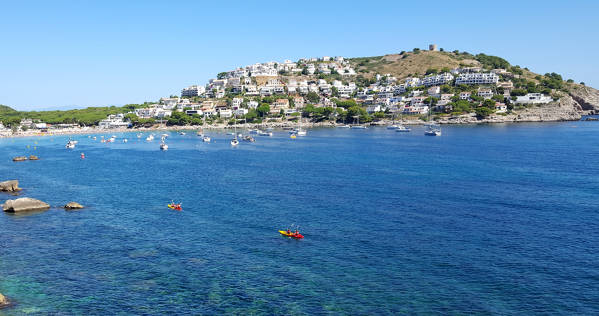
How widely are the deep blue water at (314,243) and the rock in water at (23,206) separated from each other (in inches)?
84.1

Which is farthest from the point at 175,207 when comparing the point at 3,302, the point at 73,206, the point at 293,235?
the point at 3,302

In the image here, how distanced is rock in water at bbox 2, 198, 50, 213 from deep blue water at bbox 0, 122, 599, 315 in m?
2.14

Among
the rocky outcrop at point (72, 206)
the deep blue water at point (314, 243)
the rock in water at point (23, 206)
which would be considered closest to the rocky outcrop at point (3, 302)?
the deep blue water at point (314, 243)

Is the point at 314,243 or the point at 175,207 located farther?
the point at 175,207

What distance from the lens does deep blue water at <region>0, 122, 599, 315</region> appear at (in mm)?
33406

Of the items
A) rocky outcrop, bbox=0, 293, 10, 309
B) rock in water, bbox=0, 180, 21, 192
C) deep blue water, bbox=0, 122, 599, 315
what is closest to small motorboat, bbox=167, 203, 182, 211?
deep blue water, bbox=0, 122, 599, 315

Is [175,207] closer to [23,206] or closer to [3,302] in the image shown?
[23,206]

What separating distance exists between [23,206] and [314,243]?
43.9m

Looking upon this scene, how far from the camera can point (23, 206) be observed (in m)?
59.8

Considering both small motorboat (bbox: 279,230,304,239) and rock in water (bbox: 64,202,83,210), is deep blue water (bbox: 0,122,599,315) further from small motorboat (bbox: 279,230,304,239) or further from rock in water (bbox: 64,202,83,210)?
rock in water (bbox: 64,202,83,210)

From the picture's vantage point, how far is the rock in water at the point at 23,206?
2335 inches

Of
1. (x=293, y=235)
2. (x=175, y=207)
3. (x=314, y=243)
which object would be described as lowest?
(x=314, y=243)

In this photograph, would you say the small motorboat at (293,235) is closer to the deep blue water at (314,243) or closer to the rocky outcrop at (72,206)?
the deep blue water at (314,243)

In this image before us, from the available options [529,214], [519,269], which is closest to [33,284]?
[519,269]
